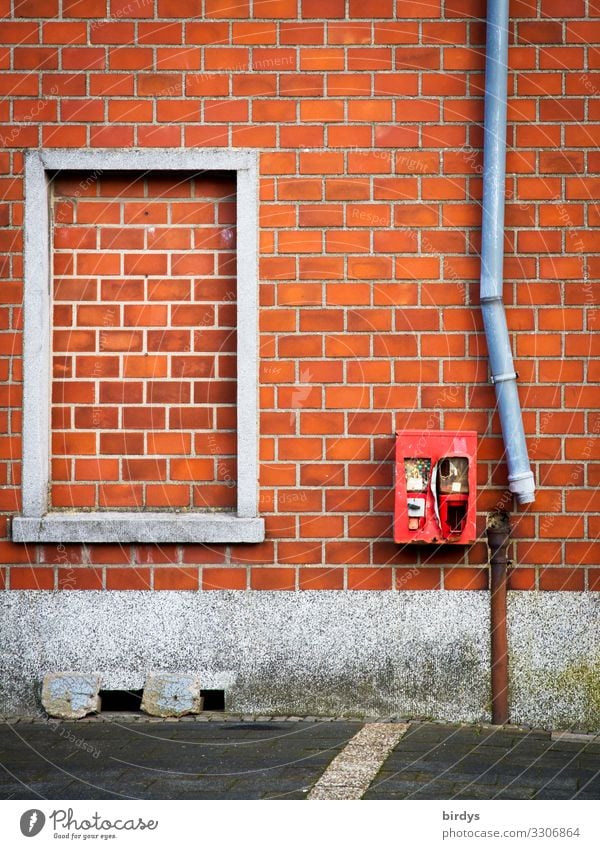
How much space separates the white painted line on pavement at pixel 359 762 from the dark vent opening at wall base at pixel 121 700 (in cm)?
126

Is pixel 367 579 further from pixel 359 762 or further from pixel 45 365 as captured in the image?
pixel 45 365

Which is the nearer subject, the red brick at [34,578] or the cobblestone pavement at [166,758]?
the cobblestone pavement at [166,758]

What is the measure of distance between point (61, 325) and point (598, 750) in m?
3.58

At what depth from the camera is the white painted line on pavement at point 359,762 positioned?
4.71 meters

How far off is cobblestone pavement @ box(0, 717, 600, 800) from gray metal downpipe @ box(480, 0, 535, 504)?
130 cm

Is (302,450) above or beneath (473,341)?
beneath

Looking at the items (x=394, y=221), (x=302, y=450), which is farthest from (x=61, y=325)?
(x=394, y=221)

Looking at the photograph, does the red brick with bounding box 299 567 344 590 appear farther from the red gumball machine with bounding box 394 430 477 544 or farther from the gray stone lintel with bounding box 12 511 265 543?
the red gumball machine with bounding box 394 430 477 544

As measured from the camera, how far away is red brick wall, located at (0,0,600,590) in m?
6.00

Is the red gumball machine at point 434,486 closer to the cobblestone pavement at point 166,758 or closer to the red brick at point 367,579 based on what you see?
the red brick at point 367,579

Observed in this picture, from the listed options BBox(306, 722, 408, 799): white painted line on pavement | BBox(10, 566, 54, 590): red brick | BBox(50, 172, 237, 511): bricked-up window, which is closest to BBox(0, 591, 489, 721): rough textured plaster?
BBox(10, 566, 54, 590): red brick

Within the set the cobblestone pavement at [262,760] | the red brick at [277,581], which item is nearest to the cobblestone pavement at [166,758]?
the cobblestone pavement at [262,760]

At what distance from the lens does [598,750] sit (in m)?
5.56

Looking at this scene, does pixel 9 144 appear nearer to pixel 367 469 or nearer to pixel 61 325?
pixel 61 325
